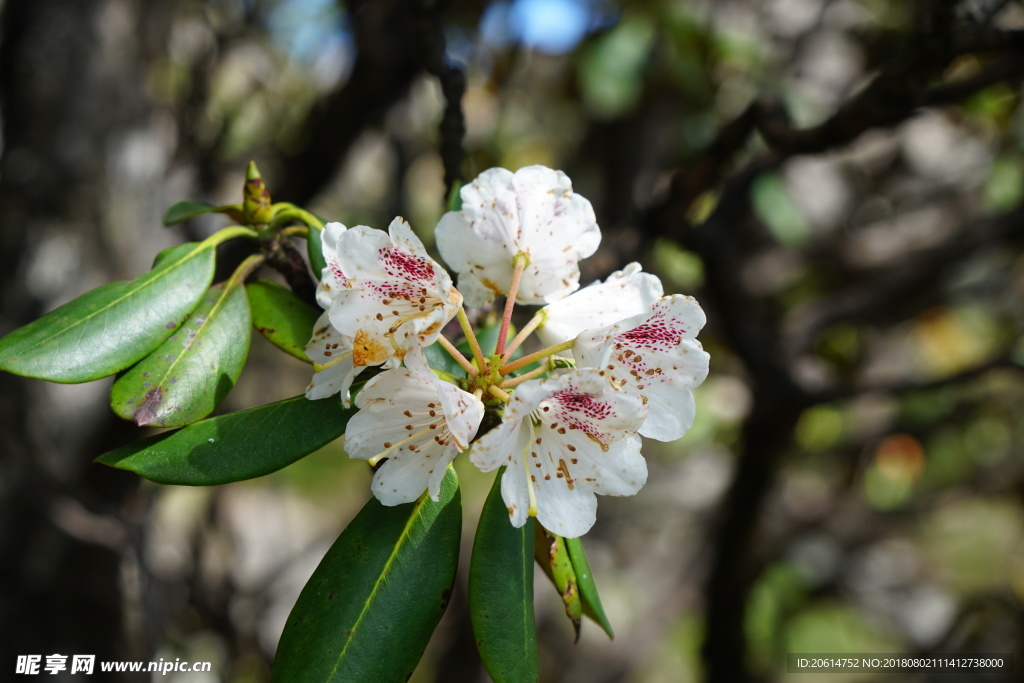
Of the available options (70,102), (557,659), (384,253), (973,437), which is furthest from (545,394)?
(973,437)

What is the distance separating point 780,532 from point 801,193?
5.34ft

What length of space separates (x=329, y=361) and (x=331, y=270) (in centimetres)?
10

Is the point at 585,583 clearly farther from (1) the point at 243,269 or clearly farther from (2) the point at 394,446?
(1) the point at 243,269

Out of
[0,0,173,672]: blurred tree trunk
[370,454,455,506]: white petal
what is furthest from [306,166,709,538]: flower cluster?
[0,0,173,672]: blurred tree trunk

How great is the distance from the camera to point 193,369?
0.75 m

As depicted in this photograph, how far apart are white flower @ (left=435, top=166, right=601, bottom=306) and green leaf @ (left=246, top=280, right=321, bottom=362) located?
0.19 m

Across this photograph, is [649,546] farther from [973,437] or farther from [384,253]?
[384,253]

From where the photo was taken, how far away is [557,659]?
9.29ft

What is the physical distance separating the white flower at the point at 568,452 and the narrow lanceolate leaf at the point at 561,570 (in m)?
0.06

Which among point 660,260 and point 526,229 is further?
point 660,260

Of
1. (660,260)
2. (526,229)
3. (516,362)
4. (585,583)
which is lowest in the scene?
(660,260)

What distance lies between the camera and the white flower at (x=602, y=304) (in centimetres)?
75

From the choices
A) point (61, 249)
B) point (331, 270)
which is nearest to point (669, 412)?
point (331, 270)

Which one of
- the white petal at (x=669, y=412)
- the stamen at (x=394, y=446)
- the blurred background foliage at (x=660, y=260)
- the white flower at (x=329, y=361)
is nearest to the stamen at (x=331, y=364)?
the white flower at (x=329, y=361)
